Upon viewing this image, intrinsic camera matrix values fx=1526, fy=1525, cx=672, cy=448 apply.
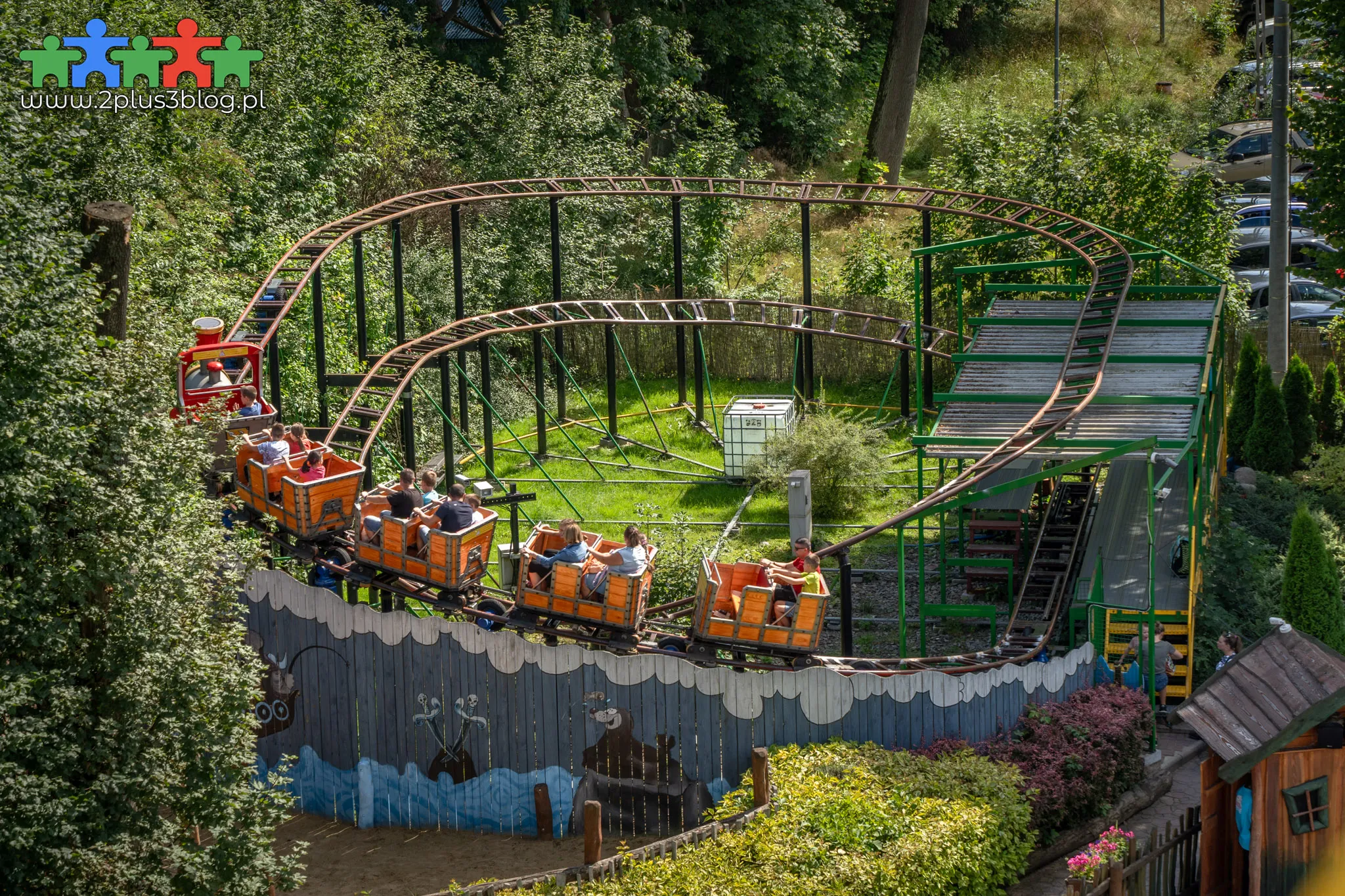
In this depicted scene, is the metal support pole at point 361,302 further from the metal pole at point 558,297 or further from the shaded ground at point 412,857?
the shaded ground at point 412,857

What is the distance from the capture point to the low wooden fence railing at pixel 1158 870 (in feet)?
36.3

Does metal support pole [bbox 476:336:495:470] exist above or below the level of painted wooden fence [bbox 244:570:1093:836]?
above

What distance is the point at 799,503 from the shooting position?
20.5 metres

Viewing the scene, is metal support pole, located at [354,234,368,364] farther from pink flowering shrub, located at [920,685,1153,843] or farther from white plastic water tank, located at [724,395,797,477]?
pink flowering shrub, located at [920,685,1153,843]

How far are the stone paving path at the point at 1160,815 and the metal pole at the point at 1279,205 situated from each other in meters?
11.5

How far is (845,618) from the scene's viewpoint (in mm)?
16672

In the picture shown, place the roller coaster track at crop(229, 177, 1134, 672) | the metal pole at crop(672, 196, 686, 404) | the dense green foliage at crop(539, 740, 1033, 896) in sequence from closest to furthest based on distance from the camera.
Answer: the dense green foliage at crop(539, 740, 1033, 896)
the roller coaster track at crop(229, 177, 1134, 672)
the metal pole at crop(672, 196, 686, 404)

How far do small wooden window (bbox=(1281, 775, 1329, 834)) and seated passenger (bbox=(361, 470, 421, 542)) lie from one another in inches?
357

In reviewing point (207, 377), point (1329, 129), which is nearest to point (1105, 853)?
point (207, 377)

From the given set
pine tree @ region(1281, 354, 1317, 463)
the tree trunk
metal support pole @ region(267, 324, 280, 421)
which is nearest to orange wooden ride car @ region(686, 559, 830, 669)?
metal support pole @ region(267, 324, 280, 421)

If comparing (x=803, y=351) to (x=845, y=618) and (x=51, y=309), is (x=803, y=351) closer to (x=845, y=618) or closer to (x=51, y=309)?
(x=845, y=618)

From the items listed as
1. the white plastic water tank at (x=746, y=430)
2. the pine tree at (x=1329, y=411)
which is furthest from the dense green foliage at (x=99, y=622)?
the pine tree at (x=1329, y=411)

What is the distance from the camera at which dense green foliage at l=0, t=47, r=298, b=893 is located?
10.2 meters

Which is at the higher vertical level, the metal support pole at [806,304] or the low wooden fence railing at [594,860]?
the metal support pole at [806,304]
